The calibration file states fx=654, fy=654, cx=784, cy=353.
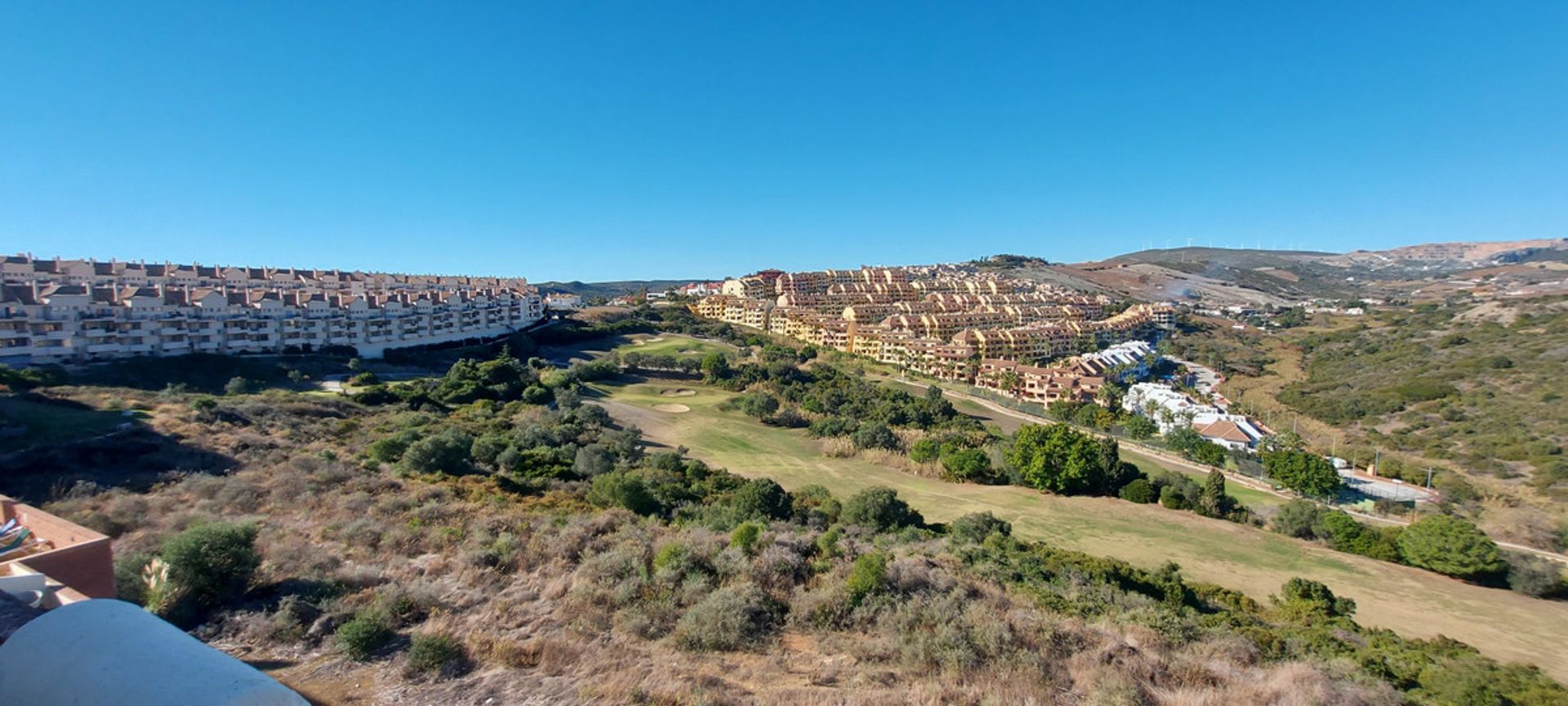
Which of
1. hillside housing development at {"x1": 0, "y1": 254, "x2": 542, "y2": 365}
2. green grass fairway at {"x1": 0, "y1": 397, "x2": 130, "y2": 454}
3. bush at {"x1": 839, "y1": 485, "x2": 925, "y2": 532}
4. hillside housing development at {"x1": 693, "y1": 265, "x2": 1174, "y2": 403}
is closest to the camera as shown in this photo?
green grass fairway at {"x1": 0, "y1": 397, "x2": 130, "y2": 454}

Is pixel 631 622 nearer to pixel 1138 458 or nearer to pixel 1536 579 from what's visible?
pixel 1536 579

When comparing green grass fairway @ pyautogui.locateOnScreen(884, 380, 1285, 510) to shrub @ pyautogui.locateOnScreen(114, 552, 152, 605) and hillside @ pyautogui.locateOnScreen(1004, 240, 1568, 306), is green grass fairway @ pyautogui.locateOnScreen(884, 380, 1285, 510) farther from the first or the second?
hillside @ pyautogui.locateOnScreen(1004, 240, 1568, 306)

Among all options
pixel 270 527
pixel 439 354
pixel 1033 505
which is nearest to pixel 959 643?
pixel 270 527

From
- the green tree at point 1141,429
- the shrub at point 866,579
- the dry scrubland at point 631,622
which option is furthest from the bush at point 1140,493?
the shrub at point 866,579

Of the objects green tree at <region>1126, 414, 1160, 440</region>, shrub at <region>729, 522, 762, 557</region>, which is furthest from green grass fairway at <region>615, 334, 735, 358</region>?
shrub at <region>729, 522, 762, 557</region>

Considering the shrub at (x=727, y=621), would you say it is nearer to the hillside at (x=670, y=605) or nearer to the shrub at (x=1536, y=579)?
the hillside at (x=670, y=605)

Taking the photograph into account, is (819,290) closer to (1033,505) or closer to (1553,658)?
(1033,505)
